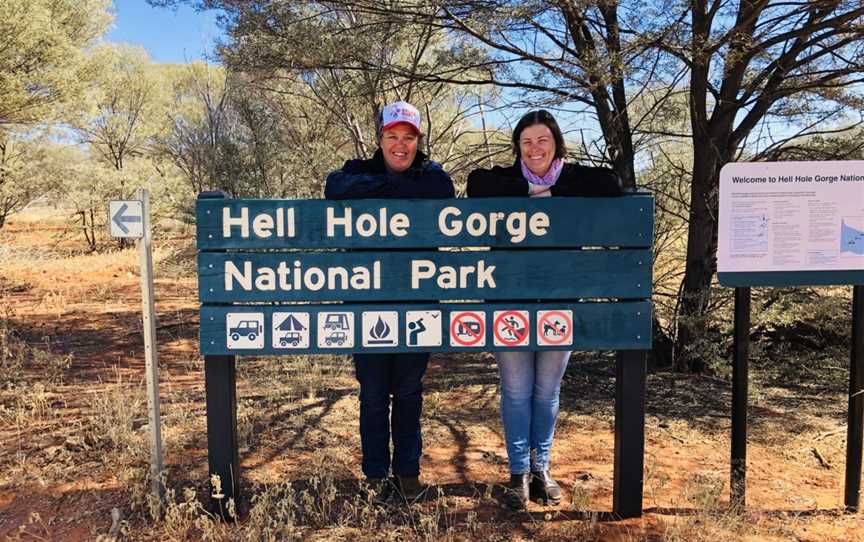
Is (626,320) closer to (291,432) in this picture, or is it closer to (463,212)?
(463,212)

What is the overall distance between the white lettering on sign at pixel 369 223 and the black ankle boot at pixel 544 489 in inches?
56.3

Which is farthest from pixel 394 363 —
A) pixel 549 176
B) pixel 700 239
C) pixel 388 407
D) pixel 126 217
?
pixel 700 239

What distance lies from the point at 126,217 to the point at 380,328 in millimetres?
1299

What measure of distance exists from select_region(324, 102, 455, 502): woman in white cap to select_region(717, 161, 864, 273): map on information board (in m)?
1.32

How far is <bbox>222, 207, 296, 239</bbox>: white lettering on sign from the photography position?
2.87m

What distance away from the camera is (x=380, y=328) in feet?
9.66

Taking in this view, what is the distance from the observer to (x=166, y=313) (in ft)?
30.1

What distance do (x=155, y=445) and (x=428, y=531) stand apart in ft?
4.73

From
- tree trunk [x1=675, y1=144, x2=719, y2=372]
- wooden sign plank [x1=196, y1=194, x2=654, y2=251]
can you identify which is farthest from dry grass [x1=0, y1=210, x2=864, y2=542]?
wooden sign plank [x1=196, y1=194, x2=654, y2=251]

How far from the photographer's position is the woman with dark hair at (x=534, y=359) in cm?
296

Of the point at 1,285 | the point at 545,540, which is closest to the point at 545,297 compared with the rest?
the point at 545,540

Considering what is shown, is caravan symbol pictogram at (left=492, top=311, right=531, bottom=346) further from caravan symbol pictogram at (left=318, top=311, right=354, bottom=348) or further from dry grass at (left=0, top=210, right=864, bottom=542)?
dry grass at (left=0, top=210, right=864, bottom=542)

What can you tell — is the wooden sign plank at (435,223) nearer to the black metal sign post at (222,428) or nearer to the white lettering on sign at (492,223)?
the white lettering on sign at (492,223)

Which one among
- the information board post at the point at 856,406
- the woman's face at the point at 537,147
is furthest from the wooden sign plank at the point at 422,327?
the information board post at the point at 856,406
